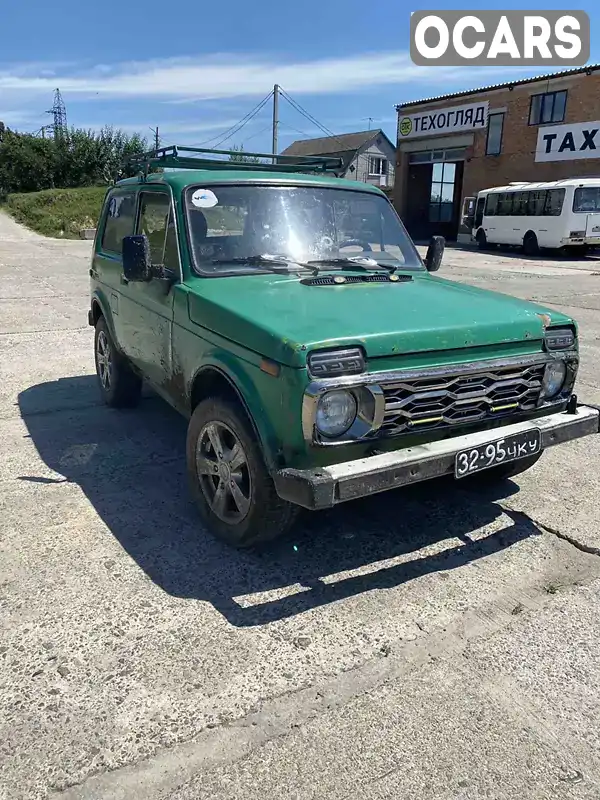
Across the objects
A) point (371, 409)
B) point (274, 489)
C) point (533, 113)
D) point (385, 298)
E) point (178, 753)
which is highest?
point (533, 113)

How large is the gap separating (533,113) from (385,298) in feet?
105

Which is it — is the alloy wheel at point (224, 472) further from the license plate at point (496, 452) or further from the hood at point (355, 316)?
the license plate at point (496, 452)

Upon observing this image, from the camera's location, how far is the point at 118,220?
223 inches

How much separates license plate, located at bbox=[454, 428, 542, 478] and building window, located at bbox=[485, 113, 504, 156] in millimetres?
33074

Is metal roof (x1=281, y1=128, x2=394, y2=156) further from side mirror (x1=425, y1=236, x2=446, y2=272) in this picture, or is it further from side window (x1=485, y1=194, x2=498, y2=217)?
side mirror (x1=425, y1=236, x2=446, y2=272)

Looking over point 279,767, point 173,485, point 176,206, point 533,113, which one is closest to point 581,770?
point 279,767

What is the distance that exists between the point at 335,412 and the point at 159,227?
2.20m

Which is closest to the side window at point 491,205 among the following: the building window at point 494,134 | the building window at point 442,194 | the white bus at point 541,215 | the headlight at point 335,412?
the white bus at point 541,215

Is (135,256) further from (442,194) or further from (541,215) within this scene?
(442,194)

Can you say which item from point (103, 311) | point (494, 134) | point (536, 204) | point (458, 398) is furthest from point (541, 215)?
point (458, 398)

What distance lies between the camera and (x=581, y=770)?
2312mm

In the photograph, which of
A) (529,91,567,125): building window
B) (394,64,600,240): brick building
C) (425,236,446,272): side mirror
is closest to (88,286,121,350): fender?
(425,236,446,272): side mirror

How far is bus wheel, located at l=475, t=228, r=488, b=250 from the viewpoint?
2980 centimetres

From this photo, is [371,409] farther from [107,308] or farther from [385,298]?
[107,308]
